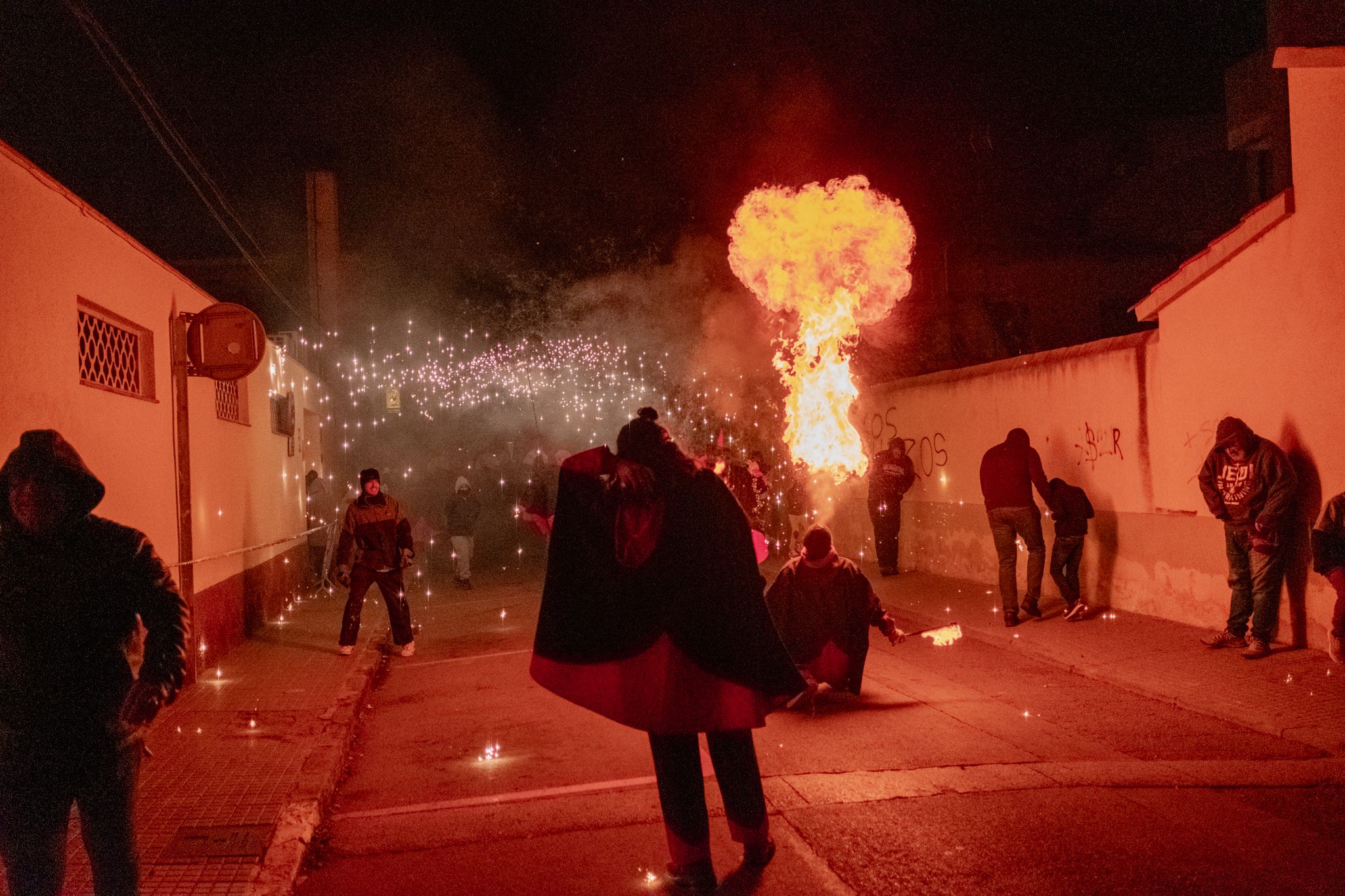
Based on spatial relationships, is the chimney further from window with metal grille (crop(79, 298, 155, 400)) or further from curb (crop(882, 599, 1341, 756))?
curb (crop(882, 599, 1341, 756))

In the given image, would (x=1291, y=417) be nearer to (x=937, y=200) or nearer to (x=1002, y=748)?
(x=1002, y=748)

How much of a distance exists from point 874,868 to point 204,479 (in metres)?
7.65

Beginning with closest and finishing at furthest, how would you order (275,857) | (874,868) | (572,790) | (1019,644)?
1. (874,868)
2. (275,857)
3. (572,790)
4. (1019,644)

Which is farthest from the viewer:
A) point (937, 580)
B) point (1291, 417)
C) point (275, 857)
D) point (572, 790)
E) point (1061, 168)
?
point (1061, 168)

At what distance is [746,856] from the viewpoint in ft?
13.7

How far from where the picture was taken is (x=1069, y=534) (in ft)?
32.8

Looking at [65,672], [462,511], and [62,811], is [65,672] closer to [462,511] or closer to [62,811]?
[62,811]

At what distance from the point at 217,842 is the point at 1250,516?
719 cm

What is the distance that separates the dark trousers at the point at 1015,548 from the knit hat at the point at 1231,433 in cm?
218

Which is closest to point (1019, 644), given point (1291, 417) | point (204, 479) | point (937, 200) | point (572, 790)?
point (1291, 417)

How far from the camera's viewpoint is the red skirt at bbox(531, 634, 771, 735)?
12.8 feet

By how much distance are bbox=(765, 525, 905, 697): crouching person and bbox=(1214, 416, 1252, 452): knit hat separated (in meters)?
3.20

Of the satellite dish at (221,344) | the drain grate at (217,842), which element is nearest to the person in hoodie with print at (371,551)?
the satellite dish at (221,344)

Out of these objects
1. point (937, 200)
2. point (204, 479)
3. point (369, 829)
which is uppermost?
point (937, 200)
